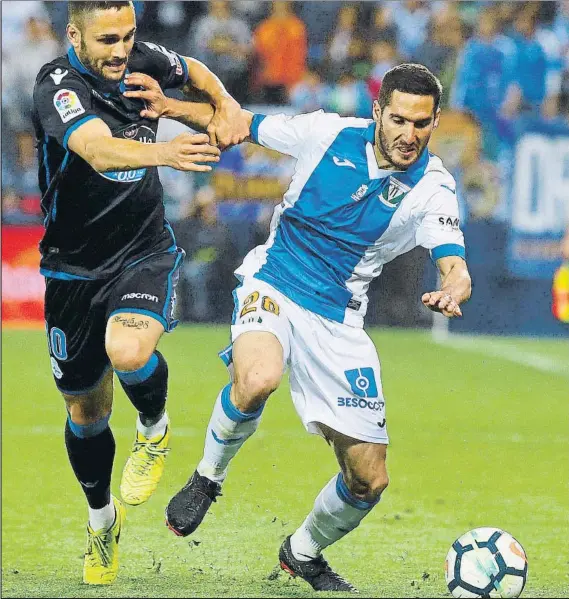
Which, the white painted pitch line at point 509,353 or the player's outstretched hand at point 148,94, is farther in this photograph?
the white painted pitch line at point 509,353

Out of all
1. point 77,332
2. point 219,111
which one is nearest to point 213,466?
point 77,332

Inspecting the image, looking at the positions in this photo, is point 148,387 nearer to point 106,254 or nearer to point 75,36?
point 106,254

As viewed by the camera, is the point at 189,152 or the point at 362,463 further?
the point at 362,463

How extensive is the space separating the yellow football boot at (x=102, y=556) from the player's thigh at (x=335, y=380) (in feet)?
3.78

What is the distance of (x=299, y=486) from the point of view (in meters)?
7.60

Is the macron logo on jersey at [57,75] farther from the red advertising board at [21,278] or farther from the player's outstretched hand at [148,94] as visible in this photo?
the red advertising board at [21,278]

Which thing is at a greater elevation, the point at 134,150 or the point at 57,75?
the point at 57,75

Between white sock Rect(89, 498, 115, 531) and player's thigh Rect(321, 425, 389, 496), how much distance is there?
4.00ft

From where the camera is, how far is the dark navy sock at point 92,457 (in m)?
5.77

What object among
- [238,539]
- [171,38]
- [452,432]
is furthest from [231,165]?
[238,539]

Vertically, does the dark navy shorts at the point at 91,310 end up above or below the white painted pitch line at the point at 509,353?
above

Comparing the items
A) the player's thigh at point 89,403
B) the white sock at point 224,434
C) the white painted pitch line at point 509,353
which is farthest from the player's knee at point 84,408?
the white painted pitch line at point 509,353

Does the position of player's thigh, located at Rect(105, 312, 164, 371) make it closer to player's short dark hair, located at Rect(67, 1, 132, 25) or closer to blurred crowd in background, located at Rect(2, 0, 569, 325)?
player's short dark hair, located at Rect(67, 1, 132, 25)

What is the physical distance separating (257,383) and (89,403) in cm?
109
